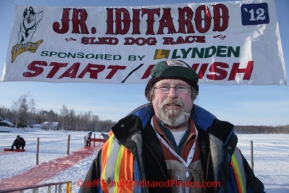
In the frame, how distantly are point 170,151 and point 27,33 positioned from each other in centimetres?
235

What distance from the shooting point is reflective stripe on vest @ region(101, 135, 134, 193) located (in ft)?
4.10

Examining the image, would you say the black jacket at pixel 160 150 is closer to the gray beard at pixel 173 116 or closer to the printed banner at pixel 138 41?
the gray beard at pixel 173 116

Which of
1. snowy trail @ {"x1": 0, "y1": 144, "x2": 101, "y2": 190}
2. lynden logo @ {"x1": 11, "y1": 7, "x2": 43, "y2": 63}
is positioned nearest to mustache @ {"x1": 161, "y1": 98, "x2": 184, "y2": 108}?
lynden logo @ {"x1": 11, "y1": 7, "x2": 43, "y2": 63}

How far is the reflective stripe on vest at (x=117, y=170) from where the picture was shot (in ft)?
4.10

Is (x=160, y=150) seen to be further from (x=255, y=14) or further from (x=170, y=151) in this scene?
(x=255, y=14)

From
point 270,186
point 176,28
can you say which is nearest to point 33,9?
point 176,28

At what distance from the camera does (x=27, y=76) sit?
2.43m

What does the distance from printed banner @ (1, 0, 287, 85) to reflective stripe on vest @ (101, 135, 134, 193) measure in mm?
1286

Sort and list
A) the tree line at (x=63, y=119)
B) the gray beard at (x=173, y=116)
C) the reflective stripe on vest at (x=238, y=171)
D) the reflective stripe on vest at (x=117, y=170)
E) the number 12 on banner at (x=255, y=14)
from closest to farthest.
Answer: the reflective stripe on vest at (x=117, y=170)
the reflective stripe on vest at (x=238, y=171)
the gray beard at (x=173, y=116)
the number 12 on banner at (x=255, y=14)
the tree line at (x=63, y=119)

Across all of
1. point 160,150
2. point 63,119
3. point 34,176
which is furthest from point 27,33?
point 63,119

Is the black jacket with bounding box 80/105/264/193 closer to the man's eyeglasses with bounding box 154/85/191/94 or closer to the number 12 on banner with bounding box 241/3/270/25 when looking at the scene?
the man's eyeglasses with bounding box 154/85/191/94

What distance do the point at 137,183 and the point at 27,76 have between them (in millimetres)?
2030

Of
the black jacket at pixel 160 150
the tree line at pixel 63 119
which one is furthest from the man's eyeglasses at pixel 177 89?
the tree line at pixel 63 119

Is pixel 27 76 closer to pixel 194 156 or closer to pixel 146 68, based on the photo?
pixel 146 68
